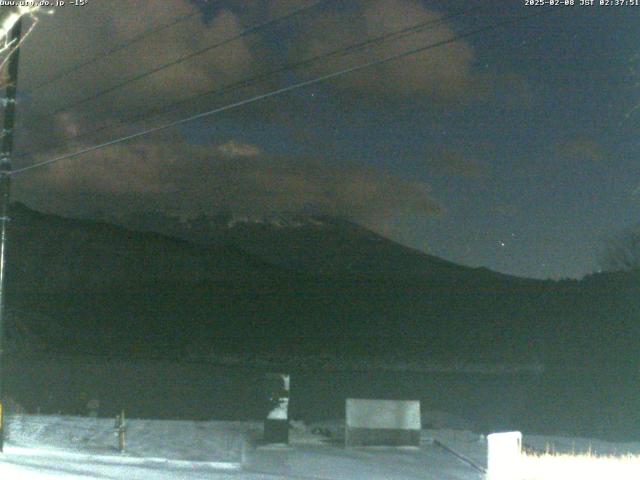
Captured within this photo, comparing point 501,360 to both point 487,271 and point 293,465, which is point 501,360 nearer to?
point 487,271

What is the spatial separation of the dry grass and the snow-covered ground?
1.90m

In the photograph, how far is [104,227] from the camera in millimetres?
78750

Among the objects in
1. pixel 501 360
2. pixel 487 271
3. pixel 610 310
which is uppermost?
pixel 487 271

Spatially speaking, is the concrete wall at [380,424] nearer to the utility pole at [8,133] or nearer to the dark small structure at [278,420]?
the dark small structure at [278,420]

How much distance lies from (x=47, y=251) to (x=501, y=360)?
134ft

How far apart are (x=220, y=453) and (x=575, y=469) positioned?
7.46 meters

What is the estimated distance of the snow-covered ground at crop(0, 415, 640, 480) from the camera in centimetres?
1473

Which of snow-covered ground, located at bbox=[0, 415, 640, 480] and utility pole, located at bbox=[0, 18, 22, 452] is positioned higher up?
utility pole, located at bbox=[0, 18, 22, 452]

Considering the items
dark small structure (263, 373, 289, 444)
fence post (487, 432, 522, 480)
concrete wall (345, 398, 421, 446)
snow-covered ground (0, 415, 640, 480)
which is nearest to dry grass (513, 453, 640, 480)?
fence post (487, 432, 522, 480)

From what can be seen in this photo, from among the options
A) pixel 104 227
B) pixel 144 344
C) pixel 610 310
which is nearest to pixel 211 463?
pixel 610 310

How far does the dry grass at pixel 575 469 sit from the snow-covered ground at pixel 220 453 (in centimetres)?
190

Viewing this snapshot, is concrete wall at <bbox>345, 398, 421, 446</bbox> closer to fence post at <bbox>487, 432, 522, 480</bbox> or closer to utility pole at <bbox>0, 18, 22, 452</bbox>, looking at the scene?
utility pole at <bbox>0, 18, 22, 452</bbox>

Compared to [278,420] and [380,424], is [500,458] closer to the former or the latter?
[380,424]

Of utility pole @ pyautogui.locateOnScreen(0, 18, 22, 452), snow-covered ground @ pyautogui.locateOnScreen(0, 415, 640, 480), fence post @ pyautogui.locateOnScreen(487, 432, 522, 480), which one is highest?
utility pole @ pyautogui.locateOnScreen(0, 18, 22, 452)
